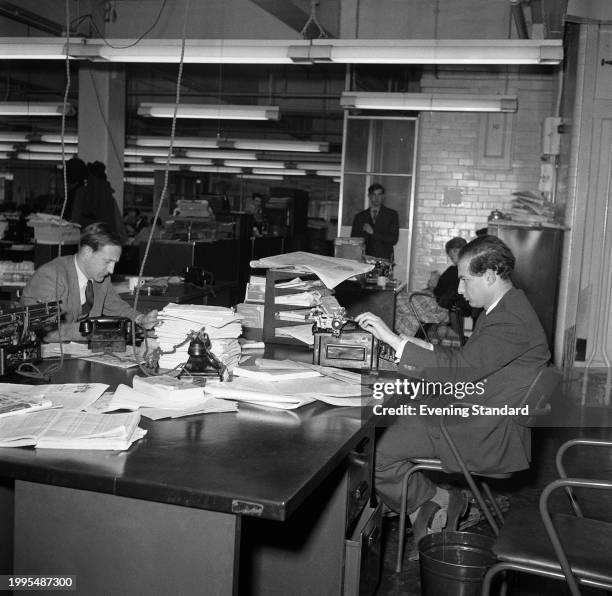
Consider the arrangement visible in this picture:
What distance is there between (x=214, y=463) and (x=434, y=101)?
701 centimetres

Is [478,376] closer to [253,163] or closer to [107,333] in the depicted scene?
[107,333]

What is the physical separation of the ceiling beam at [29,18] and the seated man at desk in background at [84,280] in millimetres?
5113

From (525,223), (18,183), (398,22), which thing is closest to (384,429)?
(525,223)

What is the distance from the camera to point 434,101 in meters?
8.16

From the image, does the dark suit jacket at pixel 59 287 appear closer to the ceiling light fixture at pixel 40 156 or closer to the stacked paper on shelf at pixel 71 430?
the stacked paper on shelf at pixel 71 430

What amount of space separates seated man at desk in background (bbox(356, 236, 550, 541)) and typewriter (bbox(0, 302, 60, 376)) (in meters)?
1.15

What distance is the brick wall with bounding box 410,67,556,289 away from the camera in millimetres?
9500

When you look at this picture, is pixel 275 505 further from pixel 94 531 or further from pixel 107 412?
pixel 107 412

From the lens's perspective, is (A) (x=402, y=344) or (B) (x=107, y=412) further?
(A) (x=402, y=344)

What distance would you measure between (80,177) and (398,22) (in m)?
4.33

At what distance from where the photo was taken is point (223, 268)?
8.84 meters

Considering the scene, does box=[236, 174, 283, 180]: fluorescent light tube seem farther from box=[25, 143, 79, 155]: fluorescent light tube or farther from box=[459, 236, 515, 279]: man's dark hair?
box=[459, 236, 515, 279]: man's dark hair

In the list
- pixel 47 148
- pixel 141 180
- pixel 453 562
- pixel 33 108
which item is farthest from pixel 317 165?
pixel 453 562

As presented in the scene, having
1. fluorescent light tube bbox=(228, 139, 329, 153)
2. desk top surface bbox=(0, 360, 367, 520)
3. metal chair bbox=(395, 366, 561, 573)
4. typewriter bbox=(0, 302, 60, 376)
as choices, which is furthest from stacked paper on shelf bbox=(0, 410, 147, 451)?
fluorescent light tube bbox=(228, 139, 329, 153)
